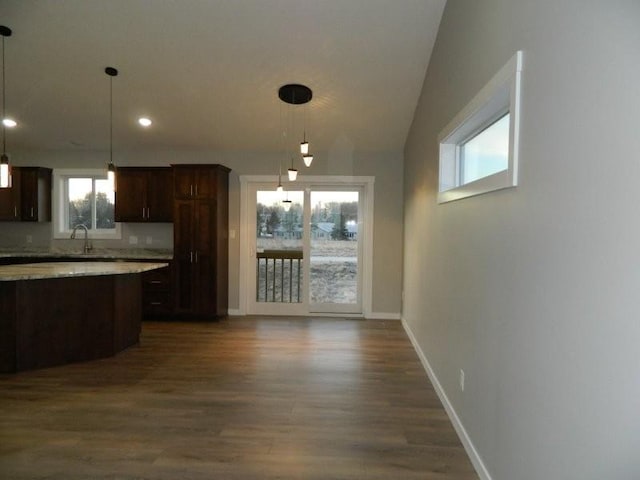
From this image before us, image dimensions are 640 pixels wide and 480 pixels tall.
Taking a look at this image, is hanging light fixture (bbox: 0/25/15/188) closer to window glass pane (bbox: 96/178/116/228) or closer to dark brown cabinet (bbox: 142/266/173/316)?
window glass pane (bbox: 96/178/116/228)

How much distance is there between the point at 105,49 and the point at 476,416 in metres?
4.35

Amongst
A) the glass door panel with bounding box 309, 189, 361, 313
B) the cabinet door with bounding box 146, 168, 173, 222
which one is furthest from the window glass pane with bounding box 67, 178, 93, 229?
the glass door panel with bounding box 309, 189, 361, 313

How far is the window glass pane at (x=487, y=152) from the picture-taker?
7.23ft

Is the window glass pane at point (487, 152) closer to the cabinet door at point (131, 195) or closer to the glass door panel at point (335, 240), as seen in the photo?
the glass door panel at point (335, 240)

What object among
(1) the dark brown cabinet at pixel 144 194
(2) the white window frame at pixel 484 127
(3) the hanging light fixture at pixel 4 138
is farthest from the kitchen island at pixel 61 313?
(2) the white window frame at pixel 484 127

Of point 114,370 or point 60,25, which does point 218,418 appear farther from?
point 60,25

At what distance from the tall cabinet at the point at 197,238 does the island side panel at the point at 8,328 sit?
82.0 inches

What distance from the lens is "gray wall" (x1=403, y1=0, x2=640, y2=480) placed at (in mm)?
1094

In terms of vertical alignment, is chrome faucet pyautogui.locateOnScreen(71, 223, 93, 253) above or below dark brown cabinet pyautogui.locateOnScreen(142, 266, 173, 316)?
above

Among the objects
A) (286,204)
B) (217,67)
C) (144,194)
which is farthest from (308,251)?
(217,67)

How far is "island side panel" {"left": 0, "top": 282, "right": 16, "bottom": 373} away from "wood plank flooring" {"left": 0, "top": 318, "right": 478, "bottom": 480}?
182 mm

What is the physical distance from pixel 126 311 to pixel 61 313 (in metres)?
0.61

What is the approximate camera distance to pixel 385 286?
5773mm

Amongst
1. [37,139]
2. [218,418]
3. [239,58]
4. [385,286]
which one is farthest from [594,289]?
[37,139]
